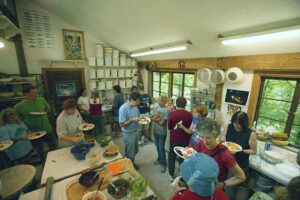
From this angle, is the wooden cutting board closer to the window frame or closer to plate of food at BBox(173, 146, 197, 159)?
plate of food at BBox(173, 146, 197, 159)

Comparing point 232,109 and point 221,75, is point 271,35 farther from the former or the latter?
point 232,109

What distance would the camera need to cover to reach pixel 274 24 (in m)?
1.75

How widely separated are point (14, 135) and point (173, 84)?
402cm

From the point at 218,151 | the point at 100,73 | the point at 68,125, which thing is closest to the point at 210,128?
the point at 218,151

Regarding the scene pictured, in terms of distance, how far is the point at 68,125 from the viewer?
2.34 metres

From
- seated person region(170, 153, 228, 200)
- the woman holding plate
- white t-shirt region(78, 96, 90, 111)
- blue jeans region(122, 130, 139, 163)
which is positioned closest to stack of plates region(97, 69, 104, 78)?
white t-shirt region(78, 96, 90, 111)

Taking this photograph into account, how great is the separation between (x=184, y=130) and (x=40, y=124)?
9.84 ft

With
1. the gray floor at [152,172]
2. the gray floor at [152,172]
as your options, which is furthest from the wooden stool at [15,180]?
the gray floor at [152,172]

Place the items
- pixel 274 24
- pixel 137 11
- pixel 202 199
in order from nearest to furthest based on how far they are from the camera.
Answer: pixel 202 199 → pixel 274 24 → pixel 137 11

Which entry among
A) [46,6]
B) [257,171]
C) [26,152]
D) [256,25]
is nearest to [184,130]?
[257,171]

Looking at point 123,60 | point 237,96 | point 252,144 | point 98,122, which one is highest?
point 123,60

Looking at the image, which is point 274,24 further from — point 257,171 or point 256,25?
point 257,171

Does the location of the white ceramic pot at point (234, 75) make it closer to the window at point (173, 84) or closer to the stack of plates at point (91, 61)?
the window at point (173, 84)

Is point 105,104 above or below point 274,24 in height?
below
